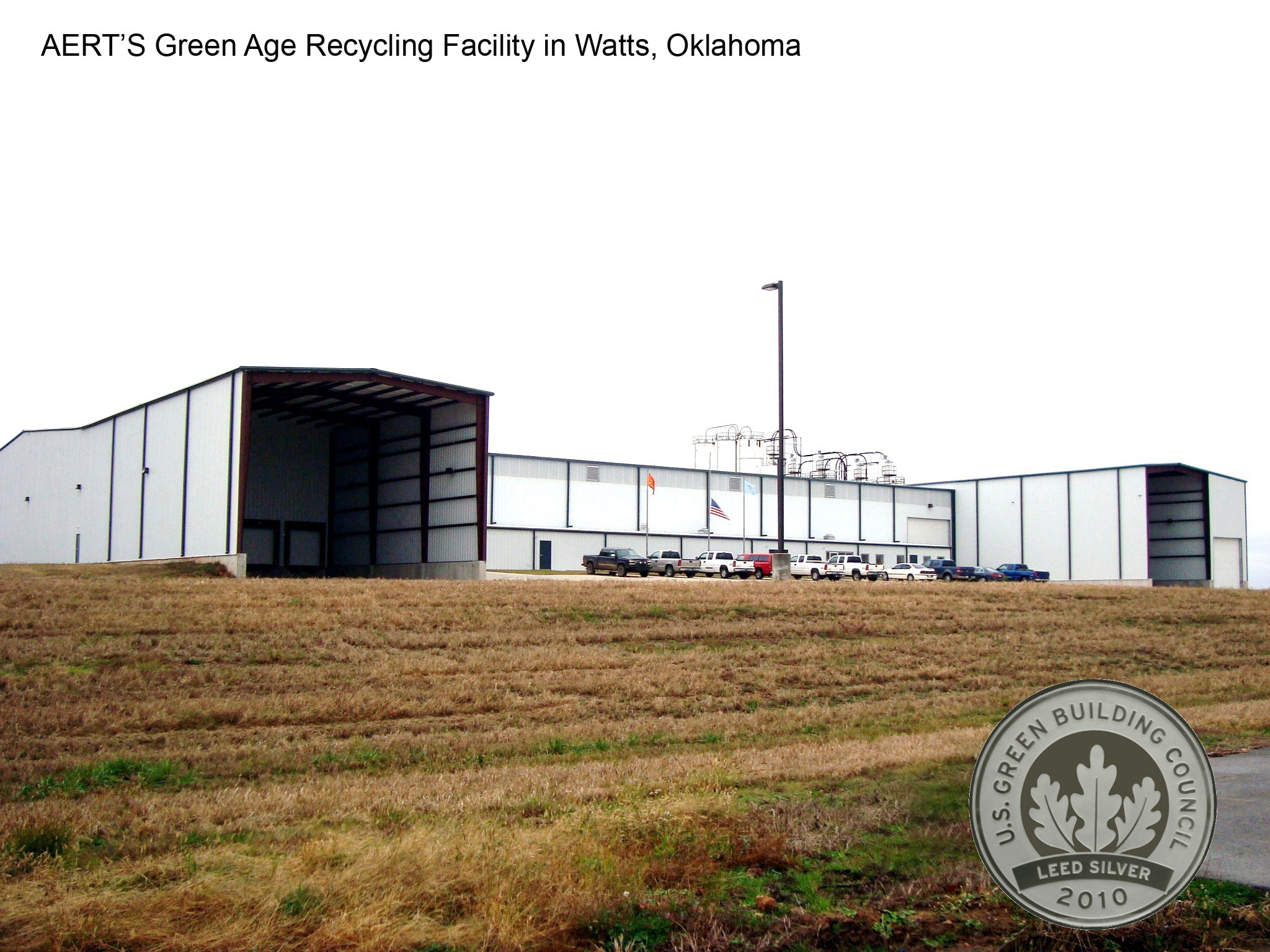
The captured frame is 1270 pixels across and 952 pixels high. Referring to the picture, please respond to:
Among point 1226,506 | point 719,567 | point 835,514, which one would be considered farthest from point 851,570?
point 1226,506

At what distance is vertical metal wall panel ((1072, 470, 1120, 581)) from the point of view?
75.1m

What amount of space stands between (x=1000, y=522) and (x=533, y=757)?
7646 centimetres

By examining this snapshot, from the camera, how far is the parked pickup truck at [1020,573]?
74238 mm

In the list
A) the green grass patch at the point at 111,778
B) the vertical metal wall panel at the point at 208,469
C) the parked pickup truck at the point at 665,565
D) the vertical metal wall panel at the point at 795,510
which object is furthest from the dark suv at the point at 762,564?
the green grass patch at the point at 111,778

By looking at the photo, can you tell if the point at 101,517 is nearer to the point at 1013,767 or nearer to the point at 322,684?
the point at 322,684

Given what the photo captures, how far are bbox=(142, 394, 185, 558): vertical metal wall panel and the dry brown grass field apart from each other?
10.9m

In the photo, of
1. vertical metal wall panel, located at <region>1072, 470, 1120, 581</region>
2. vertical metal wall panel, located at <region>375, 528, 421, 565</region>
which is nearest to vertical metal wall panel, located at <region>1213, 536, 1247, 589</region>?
vertical metal wall panel, located at <region>1072, 470, 1120, 581</region>

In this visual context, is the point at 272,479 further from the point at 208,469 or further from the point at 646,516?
the point at 646,516

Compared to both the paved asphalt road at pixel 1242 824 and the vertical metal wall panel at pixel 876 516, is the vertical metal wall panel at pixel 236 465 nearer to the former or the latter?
the paved asphalt road at pixel 1242 824

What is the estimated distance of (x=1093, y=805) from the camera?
525 centimetres

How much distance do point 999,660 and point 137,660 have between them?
19229 millimetres

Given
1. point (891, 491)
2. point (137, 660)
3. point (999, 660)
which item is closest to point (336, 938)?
point (137, 660)

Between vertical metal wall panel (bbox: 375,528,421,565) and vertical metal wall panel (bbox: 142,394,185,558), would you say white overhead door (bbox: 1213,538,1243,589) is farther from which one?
vertical metal wall panel (bbox: 142,394,185,558)

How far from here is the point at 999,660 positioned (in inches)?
1029
